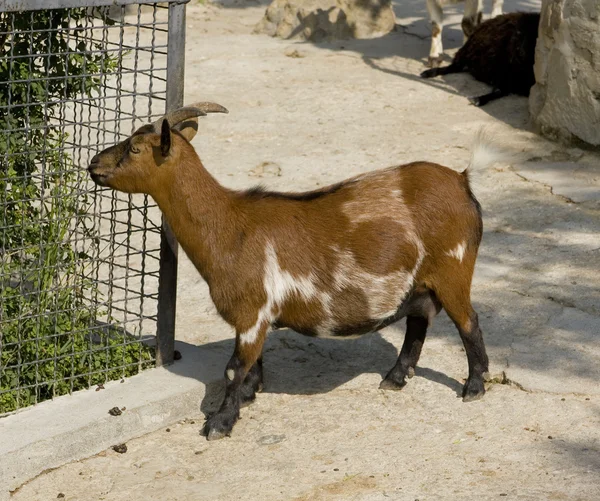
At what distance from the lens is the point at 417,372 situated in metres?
5.47

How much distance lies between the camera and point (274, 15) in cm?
1275

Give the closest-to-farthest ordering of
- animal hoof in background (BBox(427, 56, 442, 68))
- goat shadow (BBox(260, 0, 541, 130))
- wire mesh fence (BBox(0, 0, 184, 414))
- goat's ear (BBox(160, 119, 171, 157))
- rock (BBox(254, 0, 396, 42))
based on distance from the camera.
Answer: goat's ear (BBox(160, 119, 171, 157)) → wire mesh fence (BBox(0, 0, 184, 414)) → goat shadow (BBox(260, 0, 541, 130)) → animal hoof in background (BBox(427, 56, 442, 68)) → rock (BBox(254, 0, 396, 42))

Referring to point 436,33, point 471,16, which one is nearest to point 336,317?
point 436,33

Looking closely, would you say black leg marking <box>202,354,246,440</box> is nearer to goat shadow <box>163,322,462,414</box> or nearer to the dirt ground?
the dirt ground

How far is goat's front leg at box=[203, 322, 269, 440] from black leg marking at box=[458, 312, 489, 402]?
989 millimetres

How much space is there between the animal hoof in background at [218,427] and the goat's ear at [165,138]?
1232 mm

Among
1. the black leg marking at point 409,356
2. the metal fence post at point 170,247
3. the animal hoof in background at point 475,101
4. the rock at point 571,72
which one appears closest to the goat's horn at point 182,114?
the metal fence post at point 170,247

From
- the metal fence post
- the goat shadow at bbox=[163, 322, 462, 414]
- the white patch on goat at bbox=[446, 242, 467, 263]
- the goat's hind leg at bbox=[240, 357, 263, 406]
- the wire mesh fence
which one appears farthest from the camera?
the goat shadow at bbox=[163, 322, 462, 414]

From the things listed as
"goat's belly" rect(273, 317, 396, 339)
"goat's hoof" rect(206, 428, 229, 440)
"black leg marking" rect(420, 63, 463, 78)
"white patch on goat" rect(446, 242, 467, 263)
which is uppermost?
"white patch on goat" rect(446, 242, 467, 263)

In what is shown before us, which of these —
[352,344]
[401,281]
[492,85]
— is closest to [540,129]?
[492,85]

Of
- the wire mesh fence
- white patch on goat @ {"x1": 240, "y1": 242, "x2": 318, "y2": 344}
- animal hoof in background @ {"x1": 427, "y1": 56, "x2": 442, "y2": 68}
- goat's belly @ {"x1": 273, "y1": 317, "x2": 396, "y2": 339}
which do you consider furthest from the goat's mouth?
animal hoof in background @ {"x1": 427, "y1": 56, "x2": 442, "y2": 68}

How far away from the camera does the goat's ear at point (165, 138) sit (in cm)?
455

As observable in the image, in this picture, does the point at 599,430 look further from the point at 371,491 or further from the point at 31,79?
the point at 31,79

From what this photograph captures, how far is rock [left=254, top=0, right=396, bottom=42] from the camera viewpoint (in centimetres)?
1237
